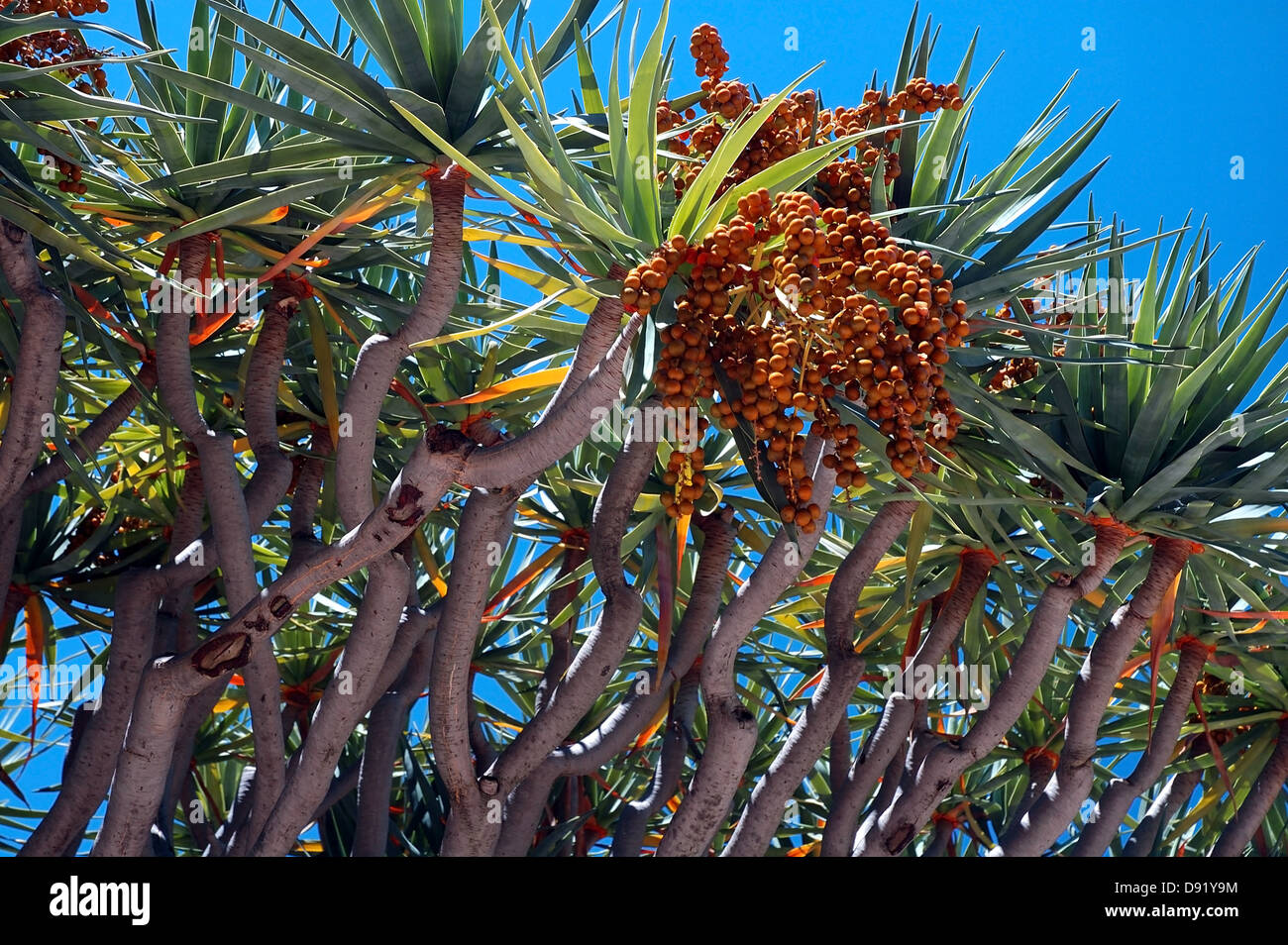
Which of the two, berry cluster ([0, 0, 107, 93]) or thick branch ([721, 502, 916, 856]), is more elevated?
berry cluster ([0, 0, 107, 93])

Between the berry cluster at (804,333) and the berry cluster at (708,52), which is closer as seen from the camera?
the berry cluster at (804,333)

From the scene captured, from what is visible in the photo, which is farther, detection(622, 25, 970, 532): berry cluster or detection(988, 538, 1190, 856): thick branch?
detection(988, 538, 1190, 856): thick branch

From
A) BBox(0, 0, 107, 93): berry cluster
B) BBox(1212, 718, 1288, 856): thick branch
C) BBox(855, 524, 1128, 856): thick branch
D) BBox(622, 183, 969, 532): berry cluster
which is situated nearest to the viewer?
BBox(622, 183, 969, 532): berry cluster

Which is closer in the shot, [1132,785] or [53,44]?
[53,44]

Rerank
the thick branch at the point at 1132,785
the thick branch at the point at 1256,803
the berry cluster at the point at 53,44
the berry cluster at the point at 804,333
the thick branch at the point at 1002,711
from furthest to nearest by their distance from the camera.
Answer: the thick branch at the point at 1256,803
the thick branch at the point at 1132,785
the thick branch at the point at 1002,711
the berry cluster at the point at 53,44
the berry cluster at the point at 804,333

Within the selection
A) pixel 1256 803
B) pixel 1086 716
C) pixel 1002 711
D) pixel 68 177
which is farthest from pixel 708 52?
pixel 1256 803

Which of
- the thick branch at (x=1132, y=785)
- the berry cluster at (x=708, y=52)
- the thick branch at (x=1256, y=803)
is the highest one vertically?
the berry cluster at (x=708, y=52)

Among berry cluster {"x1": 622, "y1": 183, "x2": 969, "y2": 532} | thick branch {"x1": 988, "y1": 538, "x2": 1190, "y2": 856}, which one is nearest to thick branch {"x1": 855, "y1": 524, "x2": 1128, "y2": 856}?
thick branch {"x1": 988, "y1": 538, "x2": 1190, "y2": 856}

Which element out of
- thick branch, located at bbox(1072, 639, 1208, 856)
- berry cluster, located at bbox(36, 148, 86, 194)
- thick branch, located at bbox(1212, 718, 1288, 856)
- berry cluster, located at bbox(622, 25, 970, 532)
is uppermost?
berry cluster, located at bbox(36, 148, 86, 194)

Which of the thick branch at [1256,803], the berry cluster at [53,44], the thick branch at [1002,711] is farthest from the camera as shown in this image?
the thick branch at [1256,803]

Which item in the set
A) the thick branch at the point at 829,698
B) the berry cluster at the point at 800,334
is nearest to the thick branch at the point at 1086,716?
the thick branch at the point at 829,698

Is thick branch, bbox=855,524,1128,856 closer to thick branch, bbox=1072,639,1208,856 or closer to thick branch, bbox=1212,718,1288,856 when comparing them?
thick branch, bbox=1072,639,1208,856

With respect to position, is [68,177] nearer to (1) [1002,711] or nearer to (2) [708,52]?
(2) [708,52]

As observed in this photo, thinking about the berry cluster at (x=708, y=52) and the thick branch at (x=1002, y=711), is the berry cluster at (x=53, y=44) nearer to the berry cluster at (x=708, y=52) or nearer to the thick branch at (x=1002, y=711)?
the berry cluster at (x=708, y=52)
